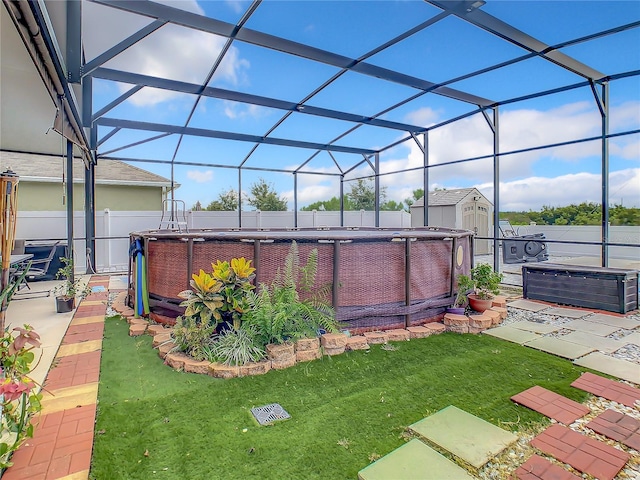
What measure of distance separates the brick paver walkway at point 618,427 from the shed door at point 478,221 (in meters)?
10.3

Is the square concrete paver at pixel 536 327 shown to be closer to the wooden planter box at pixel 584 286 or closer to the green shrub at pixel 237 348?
the wooden planter box at pixel 584 286

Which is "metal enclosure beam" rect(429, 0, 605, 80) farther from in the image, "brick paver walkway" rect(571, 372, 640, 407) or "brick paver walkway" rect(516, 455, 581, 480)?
"brick paver walkway" rect(516, 455, 581, 480)

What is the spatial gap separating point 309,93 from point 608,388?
608cm

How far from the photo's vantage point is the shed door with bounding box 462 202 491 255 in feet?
39.9

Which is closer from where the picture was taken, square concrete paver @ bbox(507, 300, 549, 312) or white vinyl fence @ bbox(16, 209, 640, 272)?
square concrete paver @ bbox(507, 300, 549, 312)

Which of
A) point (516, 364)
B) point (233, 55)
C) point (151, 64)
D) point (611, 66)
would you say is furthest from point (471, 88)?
point (151, 64)

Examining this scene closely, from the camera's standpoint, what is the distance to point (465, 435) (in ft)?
7.13

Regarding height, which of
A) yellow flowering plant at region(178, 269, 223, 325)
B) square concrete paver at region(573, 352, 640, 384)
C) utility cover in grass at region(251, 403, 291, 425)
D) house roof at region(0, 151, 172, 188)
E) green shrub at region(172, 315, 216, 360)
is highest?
house roof at region(0, 151, 172, 188)

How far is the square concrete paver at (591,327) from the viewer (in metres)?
4.20

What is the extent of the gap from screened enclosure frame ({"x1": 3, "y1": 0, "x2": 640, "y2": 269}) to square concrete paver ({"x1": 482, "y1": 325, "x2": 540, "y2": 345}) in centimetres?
267

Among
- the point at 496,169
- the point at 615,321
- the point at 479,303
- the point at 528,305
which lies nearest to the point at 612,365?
the point at 479,303

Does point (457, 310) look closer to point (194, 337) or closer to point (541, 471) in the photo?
point (541, 471)

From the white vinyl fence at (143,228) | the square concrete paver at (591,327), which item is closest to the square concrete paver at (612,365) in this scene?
the square concrete paver at (591,327)

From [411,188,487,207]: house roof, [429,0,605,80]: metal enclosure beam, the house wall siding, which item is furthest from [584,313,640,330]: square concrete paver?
the house wall siding
